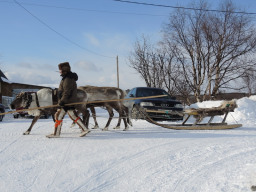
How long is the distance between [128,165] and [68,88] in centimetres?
335

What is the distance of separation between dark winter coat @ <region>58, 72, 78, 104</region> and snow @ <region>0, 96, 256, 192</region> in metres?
1.16

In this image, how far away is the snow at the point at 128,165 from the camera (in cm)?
354

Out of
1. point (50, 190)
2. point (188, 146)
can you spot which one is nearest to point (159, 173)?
point (50, 190)

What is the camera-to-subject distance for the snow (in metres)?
3.54

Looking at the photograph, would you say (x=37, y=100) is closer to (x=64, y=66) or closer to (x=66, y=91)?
(x=66, y=91)

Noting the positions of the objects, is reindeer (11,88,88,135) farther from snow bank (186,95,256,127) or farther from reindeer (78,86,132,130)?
snow bank (186,95,256,127)

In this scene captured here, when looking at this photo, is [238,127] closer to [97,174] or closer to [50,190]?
[97,174]

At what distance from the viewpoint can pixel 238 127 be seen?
9.98 metres

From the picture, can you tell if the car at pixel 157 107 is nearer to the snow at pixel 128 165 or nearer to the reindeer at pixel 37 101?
the reindeer at pixel 37 101

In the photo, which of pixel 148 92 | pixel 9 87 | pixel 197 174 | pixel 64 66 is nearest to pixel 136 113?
pixel 148 92

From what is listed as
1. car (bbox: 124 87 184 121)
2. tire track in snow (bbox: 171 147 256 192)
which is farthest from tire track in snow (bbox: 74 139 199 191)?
car (bbox: 124 87 184 121)

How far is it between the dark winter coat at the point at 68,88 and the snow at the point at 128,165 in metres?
1.16

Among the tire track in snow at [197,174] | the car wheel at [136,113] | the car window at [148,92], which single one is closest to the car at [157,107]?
the car wheel at [136,113]

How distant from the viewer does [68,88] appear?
7023 millimetres
